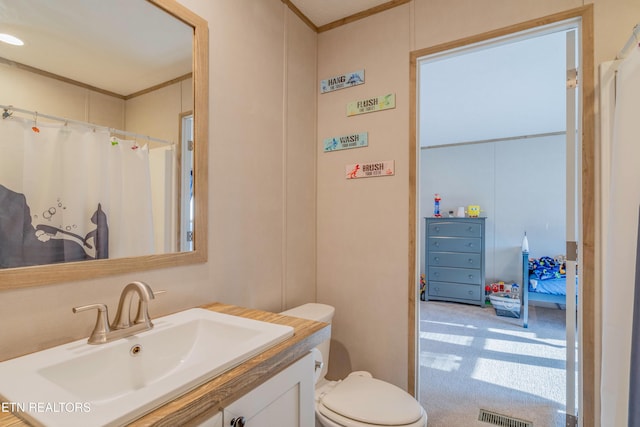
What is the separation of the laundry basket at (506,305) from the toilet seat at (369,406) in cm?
317

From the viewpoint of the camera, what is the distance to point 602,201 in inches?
52.6

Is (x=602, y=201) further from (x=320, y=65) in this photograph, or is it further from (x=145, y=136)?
(x=145, y=136)

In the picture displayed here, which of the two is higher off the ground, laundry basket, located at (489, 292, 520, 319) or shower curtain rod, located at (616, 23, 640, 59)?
shower curtain rod, located at (616, 23, 640, 59)

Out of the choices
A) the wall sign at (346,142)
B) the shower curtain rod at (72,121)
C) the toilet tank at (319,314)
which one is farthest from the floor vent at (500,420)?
the shower curtain rod at (72,121)

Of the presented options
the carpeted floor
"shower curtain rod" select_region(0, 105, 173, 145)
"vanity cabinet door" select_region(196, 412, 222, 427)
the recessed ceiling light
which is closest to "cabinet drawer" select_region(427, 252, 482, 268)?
the carpeted floor

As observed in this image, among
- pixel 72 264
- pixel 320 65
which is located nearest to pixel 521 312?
pixel 320 65

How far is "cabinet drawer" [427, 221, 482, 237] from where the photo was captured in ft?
14.5

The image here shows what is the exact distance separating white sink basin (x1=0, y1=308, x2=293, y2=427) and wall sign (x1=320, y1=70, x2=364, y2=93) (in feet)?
5.19

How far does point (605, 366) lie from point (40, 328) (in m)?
1.92

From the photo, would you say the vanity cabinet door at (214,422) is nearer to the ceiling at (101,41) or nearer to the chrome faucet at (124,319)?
the chrome faucet at (124,319)

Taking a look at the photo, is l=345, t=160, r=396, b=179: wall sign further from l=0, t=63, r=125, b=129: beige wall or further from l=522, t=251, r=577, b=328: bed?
l=522, t=251, r=577, b=328: bed

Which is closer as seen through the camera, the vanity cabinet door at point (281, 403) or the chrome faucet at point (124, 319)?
the vanity cabinet door at point (281, 403)

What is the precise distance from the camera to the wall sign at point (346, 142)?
6.30 ft

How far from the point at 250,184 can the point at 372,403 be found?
1198 mm
